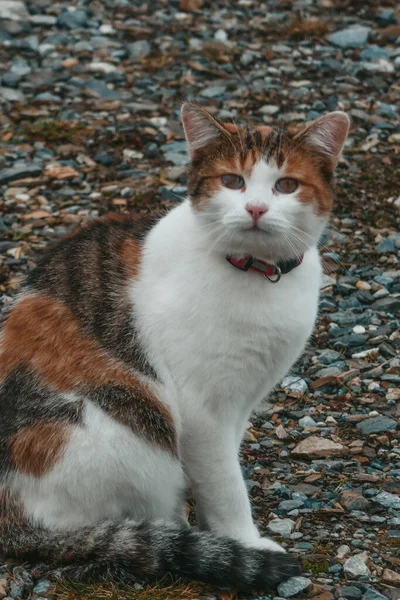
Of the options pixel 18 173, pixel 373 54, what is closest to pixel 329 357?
pixel 18 173

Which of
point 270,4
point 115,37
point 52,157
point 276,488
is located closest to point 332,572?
point 276,488

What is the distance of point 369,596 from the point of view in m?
4.07

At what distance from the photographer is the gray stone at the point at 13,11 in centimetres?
1029

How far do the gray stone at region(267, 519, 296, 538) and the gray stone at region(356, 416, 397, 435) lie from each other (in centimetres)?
92

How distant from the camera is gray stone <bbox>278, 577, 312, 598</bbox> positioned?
4.09m

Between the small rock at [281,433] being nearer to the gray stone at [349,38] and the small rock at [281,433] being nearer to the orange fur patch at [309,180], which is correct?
the orange fur patch at [309,180]

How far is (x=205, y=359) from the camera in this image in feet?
14.1

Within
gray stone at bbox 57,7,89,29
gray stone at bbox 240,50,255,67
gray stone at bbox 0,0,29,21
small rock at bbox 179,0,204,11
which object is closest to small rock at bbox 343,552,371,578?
gray stone at bbox 240,50,255,67

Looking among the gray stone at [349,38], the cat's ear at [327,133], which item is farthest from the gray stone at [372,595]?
the gray stone at [349,38]

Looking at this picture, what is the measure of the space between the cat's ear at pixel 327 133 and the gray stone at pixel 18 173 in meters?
4.02

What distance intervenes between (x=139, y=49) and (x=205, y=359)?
6146mm

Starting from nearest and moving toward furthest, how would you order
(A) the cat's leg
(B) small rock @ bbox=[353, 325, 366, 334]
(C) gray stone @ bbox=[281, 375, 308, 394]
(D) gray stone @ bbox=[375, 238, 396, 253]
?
1. (A) the cat's leg
2. (C) gray stone @ bbox=[281, 375, 308, 394]
3. (B) small rock @ bbox=[353, 325, 366, 334]
4. (D) gray stone @ bbox=[375, 238, 396, 253]

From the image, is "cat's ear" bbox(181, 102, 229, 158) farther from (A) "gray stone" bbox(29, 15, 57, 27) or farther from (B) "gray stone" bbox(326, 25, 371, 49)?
(A) "gray stone" bbox(29, 15, 57, 27)

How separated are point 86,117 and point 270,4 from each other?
10.2ft
